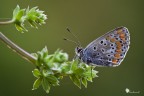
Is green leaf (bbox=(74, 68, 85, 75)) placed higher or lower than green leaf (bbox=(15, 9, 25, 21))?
lower

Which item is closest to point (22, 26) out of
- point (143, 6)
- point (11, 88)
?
point (11, 88)

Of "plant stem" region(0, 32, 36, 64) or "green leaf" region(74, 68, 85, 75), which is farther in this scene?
"green leaf" region(74, 68, 85, 75)

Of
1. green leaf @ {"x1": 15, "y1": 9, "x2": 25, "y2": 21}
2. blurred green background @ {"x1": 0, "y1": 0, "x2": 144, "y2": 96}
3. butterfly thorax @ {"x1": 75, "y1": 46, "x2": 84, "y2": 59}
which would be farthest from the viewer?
blurred green background @ {"x1": 0, "y1": 0, "x2": 144, "y2": 96}

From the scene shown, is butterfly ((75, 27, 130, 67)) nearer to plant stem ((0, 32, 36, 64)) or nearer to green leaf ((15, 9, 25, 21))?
green leaf ((15, 9, 25, 21))

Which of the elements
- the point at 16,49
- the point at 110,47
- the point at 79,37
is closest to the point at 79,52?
the point at 110,47

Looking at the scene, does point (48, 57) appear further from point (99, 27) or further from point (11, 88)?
point (99, 27)

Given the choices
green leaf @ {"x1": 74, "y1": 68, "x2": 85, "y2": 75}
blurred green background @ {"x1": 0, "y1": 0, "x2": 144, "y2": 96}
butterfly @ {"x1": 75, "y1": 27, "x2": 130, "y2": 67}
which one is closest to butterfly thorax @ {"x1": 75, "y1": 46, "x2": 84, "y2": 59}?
butterfly @ {"x1": 75, "y1": 27, "x2": 130, "y2": 67}

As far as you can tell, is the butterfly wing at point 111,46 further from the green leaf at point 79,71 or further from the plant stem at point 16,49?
the plant stem at point 16,49

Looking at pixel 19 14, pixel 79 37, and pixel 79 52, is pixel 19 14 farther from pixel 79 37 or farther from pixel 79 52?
pixel 79 37

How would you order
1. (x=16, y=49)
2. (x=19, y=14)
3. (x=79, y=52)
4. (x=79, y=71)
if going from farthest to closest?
(x=79, y=52), (x=19, y=14), (x=79, y=71), (x=16, y=49)
